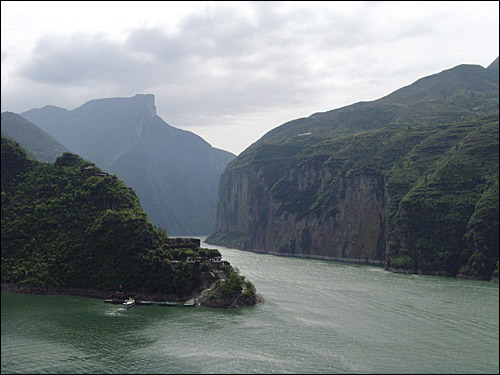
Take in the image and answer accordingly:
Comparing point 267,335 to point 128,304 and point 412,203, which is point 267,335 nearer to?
point 128,304

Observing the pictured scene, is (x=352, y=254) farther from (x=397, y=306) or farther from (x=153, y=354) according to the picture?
(x=153, y=354)

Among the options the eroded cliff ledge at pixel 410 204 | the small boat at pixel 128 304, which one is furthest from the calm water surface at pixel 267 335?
the eroded cliff ledge at pixel 410 204

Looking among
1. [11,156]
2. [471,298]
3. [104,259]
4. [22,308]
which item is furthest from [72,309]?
[471,298]

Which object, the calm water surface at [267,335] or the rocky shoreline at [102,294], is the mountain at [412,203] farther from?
the rocky shoreline at [102,294]

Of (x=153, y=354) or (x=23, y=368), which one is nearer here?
(x=23, y=368)

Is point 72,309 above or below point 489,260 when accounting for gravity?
below

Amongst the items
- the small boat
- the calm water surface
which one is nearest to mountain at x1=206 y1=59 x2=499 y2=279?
the calm water surface
